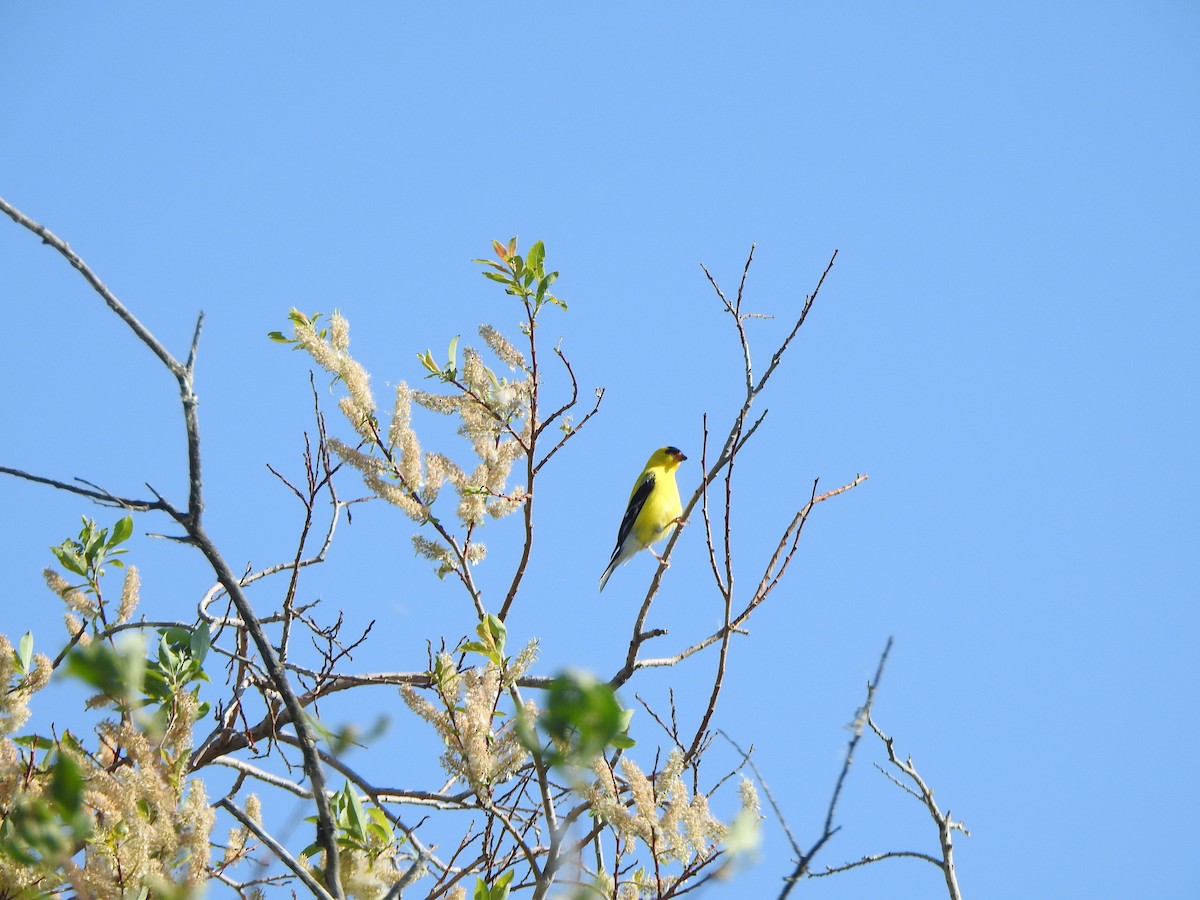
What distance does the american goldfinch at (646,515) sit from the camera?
28.8ft

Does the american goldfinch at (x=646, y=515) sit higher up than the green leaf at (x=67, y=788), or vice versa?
the american goldfinch at (x=646, y=515)

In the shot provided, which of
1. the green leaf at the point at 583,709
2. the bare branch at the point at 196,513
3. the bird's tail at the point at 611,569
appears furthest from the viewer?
the bird's tail at the point at 611,569

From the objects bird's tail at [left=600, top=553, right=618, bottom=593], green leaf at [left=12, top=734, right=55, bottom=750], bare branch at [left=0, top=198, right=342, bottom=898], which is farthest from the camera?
bird's tail at [left=600, top=553, right=618, bottom=593]

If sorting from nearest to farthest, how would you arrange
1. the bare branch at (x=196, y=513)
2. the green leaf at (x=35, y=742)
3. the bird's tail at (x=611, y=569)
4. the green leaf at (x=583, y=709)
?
the green leaf at (x=583, y=709) < the bare branch at (x=196, y=513) < the green leaf at (x=35, y=742) < the bird's tail at (x=611, y=569)

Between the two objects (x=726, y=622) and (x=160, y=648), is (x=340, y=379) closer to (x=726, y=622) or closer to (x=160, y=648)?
(x=160, y=648)

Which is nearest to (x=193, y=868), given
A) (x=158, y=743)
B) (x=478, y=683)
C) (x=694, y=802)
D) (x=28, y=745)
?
(x=158, y=743)

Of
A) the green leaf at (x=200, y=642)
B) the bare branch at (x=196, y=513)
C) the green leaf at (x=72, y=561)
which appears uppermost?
the green leaf at (x=72, y=561)

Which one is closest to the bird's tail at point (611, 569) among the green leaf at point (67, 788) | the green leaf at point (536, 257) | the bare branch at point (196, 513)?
the green leaf at point (536, 257)

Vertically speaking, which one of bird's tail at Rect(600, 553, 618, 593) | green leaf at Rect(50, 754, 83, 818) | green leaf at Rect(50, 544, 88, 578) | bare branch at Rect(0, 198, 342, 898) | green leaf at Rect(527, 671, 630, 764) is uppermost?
bird's tail at Rect(600, 553, 618, 593)

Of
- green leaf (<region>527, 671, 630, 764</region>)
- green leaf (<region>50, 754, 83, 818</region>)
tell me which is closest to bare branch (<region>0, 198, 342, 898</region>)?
green leaf (<region>50, 754, 83, 818</region>)

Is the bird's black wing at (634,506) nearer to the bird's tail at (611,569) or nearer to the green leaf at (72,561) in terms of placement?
the bird's tail at (611,569)

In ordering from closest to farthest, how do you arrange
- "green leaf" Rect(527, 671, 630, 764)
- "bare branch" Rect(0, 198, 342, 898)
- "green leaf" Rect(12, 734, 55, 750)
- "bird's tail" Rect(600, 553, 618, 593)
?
"green leaf" Rect(527, 671, 630, 764), "bare branch" Rect(0, 198, 342, 898), "green leaf" Rect(12, 734, 55, 750), "bird's tail" Rect(600, 553, 618, 593)

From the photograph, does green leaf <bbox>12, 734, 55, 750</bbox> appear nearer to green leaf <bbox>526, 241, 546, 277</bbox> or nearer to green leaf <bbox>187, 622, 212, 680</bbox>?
green leaf <bbox>187, 622, 212, 680</bbox>

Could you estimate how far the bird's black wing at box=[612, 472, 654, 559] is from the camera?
8.80 metres
